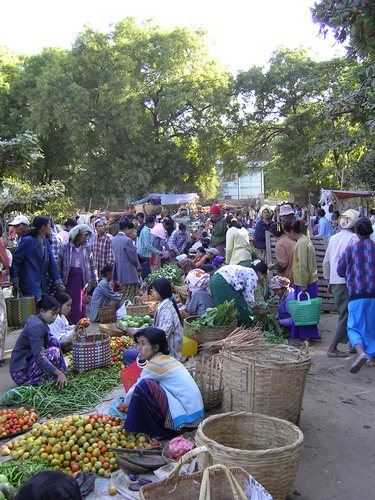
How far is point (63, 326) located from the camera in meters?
6.62

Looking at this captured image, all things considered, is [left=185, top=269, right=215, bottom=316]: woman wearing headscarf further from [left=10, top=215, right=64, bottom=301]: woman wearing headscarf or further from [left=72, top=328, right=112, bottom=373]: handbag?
[left=10, top=215, right=64, bottom=301]: woman wearing headscarf

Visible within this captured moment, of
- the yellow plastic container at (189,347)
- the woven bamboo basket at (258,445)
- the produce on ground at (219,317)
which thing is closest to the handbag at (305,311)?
the produce on ground at (219,317)

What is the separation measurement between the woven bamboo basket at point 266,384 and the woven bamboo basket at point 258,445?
0.47m

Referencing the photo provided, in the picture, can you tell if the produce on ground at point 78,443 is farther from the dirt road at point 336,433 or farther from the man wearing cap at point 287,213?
the man wearing cap at point 287,213

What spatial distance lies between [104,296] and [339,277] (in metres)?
3.92

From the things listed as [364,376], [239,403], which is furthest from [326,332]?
[239,403]

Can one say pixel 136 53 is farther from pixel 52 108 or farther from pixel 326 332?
pixel 326 332

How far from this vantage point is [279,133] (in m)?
28.0

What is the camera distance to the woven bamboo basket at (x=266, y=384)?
4.29m

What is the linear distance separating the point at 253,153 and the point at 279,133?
2201mm

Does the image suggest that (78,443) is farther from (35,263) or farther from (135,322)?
(35,263)

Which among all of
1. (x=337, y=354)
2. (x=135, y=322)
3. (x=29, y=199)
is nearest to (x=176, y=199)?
(x=29, y=199)

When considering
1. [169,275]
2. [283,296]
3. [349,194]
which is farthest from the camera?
[349,194]

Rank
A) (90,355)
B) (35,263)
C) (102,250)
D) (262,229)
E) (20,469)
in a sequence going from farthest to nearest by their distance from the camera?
(262,229), (102,250), (35,263), (90,355), (20,469)
